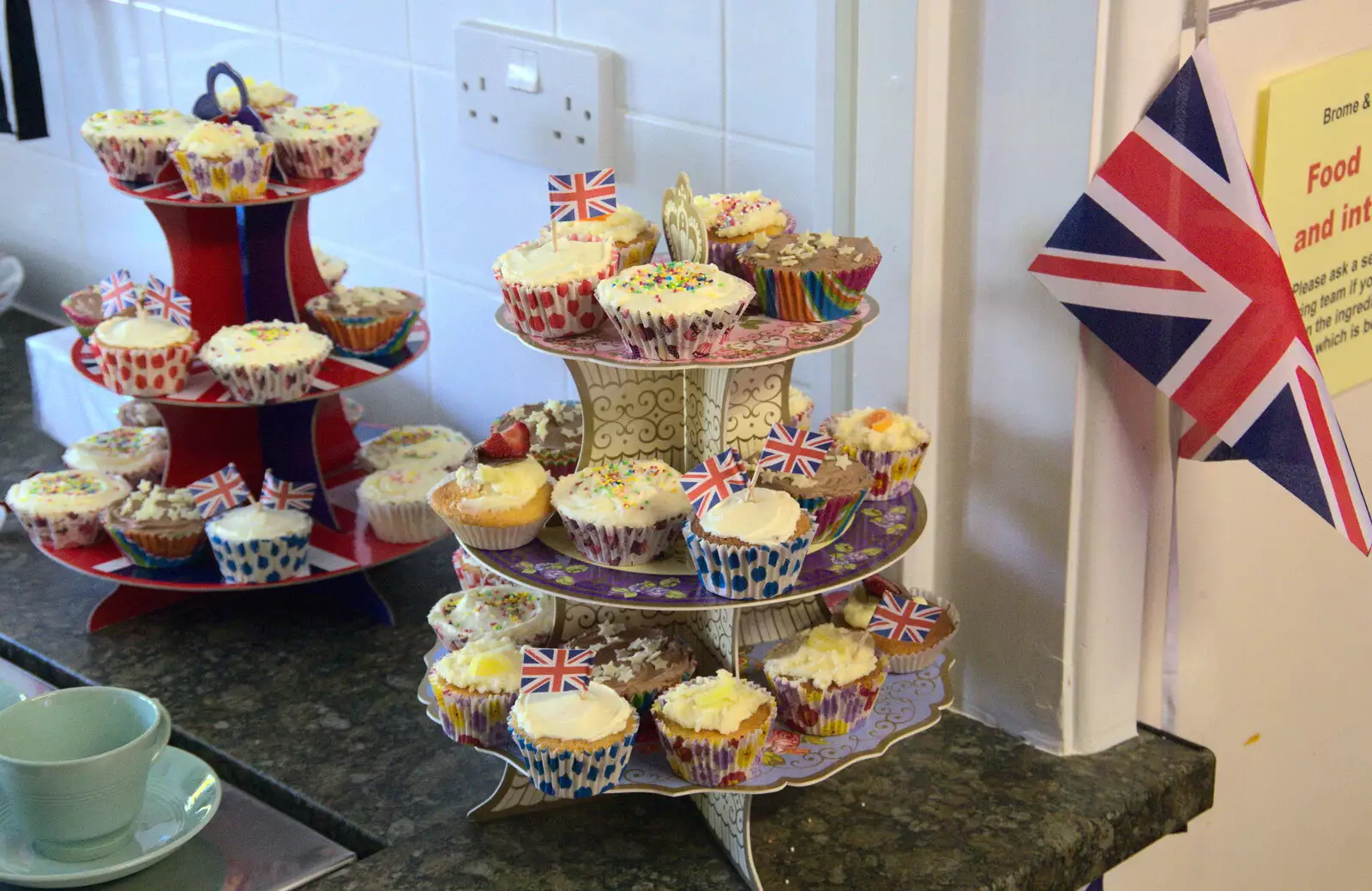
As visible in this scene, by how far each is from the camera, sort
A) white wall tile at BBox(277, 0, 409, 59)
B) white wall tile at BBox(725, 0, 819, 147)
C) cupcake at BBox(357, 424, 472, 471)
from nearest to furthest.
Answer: white wall tile at BBox(725, 0, 819, 147) < cupcake at BBox(357, 424, 472, 471) < white wall tile at BBox(277, 0, 409, 59)

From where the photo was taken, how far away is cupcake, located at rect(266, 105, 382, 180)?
132cm

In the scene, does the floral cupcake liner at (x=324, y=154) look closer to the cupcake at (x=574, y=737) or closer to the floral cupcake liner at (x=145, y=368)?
the floral cupcake liner at (x=145, y=368)

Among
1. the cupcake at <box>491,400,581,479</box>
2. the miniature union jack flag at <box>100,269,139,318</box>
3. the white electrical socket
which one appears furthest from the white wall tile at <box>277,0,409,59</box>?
the cupcake at <box>491,400,581,479</box>

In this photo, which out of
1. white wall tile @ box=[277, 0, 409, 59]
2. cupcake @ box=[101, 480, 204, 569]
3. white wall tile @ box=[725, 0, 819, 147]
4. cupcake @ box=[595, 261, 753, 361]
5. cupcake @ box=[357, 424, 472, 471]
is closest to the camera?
cupcake @ box=[595, 261, 753, 361]

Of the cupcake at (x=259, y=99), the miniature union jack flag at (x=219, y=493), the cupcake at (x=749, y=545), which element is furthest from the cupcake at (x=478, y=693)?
the cupcake at (x=259, y=99)

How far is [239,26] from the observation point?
1.75 m

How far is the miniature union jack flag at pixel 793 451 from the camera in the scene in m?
0.97

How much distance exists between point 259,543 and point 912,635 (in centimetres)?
54

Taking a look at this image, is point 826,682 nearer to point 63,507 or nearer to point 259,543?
point 259,543

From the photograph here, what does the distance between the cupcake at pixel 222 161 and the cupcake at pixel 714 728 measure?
583 mm

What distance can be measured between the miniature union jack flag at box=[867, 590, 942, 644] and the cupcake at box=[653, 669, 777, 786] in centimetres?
14

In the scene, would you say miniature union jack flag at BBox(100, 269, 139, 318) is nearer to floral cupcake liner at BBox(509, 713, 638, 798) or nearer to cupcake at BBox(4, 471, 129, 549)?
cupcake at BBox(4, 471, 129, 549)

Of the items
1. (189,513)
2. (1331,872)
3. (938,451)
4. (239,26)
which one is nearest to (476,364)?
(189,513)

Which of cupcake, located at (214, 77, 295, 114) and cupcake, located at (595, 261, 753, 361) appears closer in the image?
cupcake, located at (595, 261, 753, 361)
